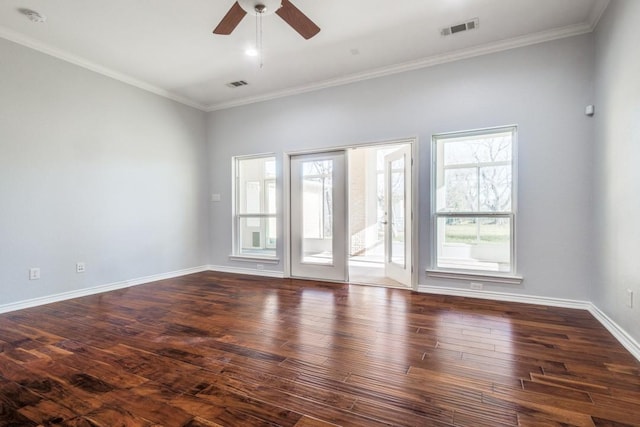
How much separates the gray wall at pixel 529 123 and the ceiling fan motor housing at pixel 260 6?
2386 millimetres

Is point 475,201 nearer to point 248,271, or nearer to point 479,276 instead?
point 479,276

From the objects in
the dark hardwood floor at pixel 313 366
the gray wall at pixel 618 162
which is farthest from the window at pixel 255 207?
the gray wall at pixel 618 162

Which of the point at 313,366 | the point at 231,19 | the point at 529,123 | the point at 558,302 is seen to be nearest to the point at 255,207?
the point at 231,19

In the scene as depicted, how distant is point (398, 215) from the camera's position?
501 centimetres

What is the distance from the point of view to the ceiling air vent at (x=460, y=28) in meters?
3.39

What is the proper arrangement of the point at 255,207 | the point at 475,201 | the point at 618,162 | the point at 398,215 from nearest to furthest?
the point at 618,162, the point at 475,201, the point at 398,215, the point at 255,207

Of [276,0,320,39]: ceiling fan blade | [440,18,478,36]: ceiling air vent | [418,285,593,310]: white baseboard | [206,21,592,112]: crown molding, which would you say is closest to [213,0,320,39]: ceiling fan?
[276,0,320,39]: ceiling fan blade

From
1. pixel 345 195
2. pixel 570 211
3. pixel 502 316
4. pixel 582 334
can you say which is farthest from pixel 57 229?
pixel 570 211

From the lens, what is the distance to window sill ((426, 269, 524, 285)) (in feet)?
12.3

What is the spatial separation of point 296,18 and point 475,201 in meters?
2.99

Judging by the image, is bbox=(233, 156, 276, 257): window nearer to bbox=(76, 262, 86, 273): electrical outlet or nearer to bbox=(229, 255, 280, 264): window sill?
bbox=(229, 255, 280, 264): window sill

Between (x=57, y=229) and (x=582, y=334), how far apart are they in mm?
5672

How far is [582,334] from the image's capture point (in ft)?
8.98

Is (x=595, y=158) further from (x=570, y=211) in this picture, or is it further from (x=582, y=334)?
(x=582, y=334)
